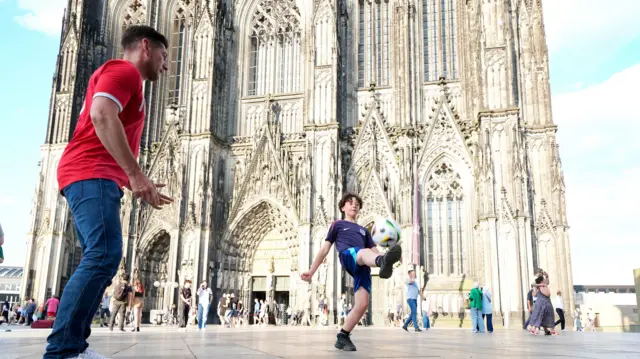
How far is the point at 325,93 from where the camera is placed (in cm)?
2512

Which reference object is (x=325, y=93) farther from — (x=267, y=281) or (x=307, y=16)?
(x=267, y=281)

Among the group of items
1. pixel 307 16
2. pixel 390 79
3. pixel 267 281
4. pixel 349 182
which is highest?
pixel 307 16

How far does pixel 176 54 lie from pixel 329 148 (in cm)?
1115

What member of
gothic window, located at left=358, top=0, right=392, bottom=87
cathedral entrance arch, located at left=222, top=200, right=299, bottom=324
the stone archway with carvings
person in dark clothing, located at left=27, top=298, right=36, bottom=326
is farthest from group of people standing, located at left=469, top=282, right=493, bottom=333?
person in dark clothing, located at left=27, top=298, right=36, bottom=326

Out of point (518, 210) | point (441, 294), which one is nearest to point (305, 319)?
A: point (441, 294)

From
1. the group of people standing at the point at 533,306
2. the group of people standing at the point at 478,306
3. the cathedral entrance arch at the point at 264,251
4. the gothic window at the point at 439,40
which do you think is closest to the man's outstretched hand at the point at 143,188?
the group of people standing at the point at 533,306

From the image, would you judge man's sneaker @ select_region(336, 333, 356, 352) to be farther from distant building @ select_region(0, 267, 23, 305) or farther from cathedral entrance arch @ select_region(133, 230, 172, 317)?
distant building @ select_region(0, 267, 23, 305)

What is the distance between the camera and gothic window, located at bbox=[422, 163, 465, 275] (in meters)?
23.9

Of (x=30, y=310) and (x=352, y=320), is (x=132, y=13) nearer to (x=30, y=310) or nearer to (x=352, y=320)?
(x=30, y=310)

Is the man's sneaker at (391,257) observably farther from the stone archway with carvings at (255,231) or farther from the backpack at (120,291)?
the stone archway with carvings at (255,231)

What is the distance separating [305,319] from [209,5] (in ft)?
51.5

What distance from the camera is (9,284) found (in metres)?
65.1

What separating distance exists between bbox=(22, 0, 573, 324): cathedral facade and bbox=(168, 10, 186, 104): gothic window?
0.12 m

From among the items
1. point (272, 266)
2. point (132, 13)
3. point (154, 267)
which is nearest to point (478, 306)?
point (272, 266)
